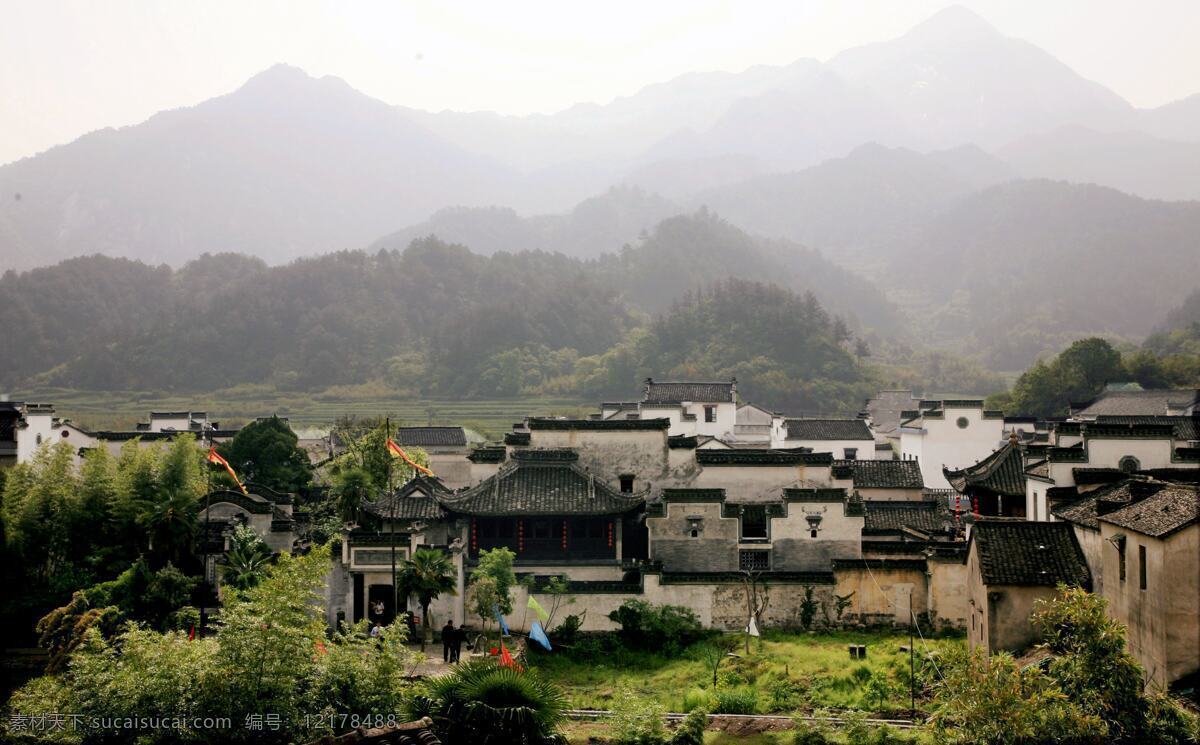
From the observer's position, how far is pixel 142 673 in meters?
16.3

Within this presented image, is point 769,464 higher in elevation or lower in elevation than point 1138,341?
lower

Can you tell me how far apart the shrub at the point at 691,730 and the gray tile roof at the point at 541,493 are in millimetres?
11647

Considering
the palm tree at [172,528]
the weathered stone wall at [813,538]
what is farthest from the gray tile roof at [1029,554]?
the palm tree at [172,528]

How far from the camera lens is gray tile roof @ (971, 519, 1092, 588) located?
22.2 meters

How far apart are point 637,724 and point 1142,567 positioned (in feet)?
32.5

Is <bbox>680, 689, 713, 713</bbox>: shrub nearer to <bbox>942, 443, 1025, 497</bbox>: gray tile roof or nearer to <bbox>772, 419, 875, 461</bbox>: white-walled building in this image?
<bbox>942, 443, 1025, 497</bbox>: gray tile roof

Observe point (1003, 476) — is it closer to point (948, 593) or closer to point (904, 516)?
point (904, 516)

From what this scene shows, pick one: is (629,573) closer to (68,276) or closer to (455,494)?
(455,494)

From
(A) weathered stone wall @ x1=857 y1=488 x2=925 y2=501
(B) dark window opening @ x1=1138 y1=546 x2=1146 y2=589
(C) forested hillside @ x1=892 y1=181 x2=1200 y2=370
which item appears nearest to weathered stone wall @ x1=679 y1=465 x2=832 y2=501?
(A) weathered stone wall @ x1=857 y1=488 x2=925 y2=501

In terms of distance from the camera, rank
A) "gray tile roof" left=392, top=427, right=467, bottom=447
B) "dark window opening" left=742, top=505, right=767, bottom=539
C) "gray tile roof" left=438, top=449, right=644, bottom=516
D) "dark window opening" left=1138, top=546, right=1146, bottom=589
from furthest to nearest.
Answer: "gray tile roof" left=392, top=427, right=467, bottom=447 < "gray tile roof" left=438, top=449, right=644, bottom=516 < "dark window opening" left=742, top=505, right=767, bottom=539 < "dark window opening" left=1138, top=546, right=1146, bottom=589

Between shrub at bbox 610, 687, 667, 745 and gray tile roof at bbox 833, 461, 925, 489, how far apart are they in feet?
73.0

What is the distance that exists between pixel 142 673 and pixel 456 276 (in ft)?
415

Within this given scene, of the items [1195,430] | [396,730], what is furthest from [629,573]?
[1195,430]

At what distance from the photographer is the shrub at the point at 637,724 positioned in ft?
60.7
